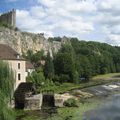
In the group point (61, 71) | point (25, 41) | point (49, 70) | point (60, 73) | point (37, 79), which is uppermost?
point (25, 41)

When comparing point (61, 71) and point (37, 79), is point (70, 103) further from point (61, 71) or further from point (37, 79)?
point (61, 71)

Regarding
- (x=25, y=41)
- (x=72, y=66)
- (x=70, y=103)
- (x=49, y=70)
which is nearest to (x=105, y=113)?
(x=70, y=103)

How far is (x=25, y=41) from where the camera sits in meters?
120

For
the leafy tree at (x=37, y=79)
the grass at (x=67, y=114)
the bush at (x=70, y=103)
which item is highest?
the leafy tree at (x=37, y=79)

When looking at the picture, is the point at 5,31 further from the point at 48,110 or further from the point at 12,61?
the point at 48,110

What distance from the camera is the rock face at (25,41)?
103412mm

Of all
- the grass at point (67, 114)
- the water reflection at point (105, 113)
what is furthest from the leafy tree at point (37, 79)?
the water reflection at point (105, 113)

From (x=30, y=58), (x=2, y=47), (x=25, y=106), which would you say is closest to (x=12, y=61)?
(x=2, y=47)

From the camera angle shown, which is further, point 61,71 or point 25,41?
point 25,41

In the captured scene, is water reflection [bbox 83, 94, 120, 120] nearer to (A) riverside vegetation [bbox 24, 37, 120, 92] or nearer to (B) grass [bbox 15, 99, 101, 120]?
(B) grass [bbox 15, 99, 101, 120]

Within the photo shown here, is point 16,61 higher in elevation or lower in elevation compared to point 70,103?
higher

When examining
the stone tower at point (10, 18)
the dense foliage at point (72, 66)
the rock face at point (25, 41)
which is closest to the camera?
the dense foliage at point (72, 66)

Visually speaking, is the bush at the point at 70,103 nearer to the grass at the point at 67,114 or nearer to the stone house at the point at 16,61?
the grass at the point at 67,114

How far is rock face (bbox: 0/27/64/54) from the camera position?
103 meters
